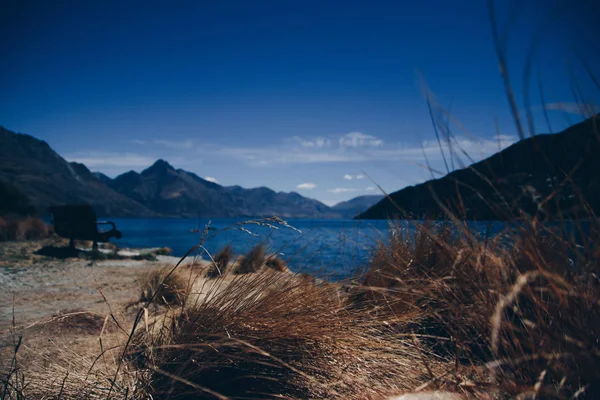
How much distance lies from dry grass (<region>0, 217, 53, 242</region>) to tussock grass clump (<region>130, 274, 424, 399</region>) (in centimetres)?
1405

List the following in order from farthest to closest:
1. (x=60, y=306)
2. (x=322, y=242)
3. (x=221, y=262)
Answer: (x=221, y=262), (x=60, y=306), (x=322, y=242)

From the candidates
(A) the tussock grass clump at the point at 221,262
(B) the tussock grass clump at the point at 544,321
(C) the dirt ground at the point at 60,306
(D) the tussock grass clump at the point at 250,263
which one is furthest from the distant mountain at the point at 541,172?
(A) the tussock grass clump at the point at 221,262

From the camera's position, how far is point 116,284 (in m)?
Answer: 6.18

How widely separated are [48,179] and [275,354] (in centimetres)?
16186

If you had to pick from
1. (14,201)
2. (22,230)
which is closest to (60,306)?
(22,230)

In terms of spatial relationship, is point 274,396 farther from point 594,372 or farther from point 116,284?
point 116,284

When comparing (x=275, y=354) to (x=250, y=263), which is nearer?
(x=275, y=354)

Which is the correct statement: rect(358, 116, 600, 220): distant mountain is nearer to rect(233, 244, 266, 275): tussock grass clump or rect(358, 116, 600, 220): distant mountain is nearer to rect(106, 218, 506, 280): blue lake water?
rect(106, 218, 506, 280): blue lake water

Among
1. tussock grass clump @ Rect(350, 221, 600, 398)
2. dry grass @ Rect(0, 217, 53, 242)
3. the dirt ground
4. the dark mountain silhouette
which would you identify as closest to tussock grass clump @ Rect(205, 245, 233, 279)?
the dirt ground

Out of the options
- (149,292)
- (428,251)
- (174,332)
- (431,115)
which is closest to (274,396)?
(174,332)

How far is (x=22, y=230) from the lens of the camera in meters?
13.2

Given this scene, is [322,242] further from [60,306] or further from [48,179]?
[48,179]

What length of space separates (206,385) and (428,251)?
2.09m

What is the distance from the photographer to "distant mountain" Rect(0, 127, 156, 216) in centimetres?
11581
